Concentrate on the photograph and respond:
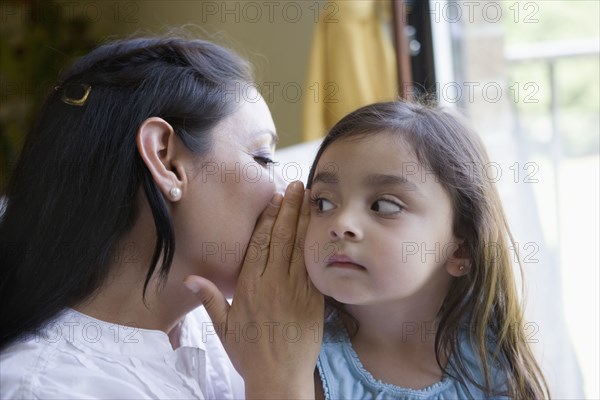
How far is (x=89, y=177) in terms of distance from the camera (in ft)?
4.14

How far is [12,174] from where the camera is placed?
137 cm

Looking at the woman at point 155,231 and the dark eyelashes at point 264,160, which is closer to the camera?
the woman at point 155,231

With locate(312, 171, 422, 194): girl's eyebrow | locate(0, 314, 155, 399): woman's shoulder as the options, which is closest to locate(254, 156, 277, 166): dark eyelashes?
locate(312, 171, 422, 194): girl's eyebrow

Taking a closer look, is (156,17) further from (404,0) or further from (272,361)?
(272,361)

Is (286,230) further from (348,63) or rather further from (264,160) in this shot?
(348,63)

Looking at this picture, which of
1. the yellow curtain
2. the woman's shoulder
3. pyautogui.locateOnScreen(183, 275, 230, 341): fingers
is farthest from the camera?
the yellow curtain

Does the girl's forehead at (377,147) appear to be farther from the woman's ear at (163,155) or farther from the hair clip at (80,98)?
the hair clip at (80,98)

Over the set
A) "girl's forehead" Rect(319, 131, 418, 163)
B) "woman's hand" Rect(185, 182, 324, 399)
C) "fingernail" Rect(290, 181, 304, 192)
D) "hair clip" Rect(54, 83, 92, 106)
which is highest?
"hair clip" Rect(54, 83, 92, 106)

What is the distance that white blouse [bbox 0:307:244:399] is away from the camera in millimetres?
1078

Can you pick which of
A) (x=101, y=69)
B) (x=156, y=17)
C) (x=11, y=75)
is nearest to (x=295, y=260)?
(x=101, y=69)

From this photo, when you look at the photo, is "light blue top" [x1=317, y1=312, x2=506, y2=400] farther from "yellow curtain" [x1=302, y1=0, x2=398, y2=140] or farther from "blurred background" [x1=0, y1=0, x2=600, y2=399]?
"yellow curtain" [x1=302, y1=0, x2=398, y2=140]

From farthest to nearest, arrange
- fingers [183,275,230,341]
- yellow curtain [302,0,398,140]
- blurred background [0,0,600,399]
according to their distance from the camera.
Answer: yellow curtain [302,0,398,140]
blurred background [0,0,600,399]
fingers [183,275,230,341]

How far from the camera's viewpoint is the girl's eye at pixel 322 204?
4.14 feet

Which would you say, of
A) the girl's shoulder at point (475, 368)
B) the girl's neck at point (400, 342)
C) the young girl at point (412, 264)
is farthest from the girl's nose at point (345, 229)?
the girl's shoulder at point (475, 368)
